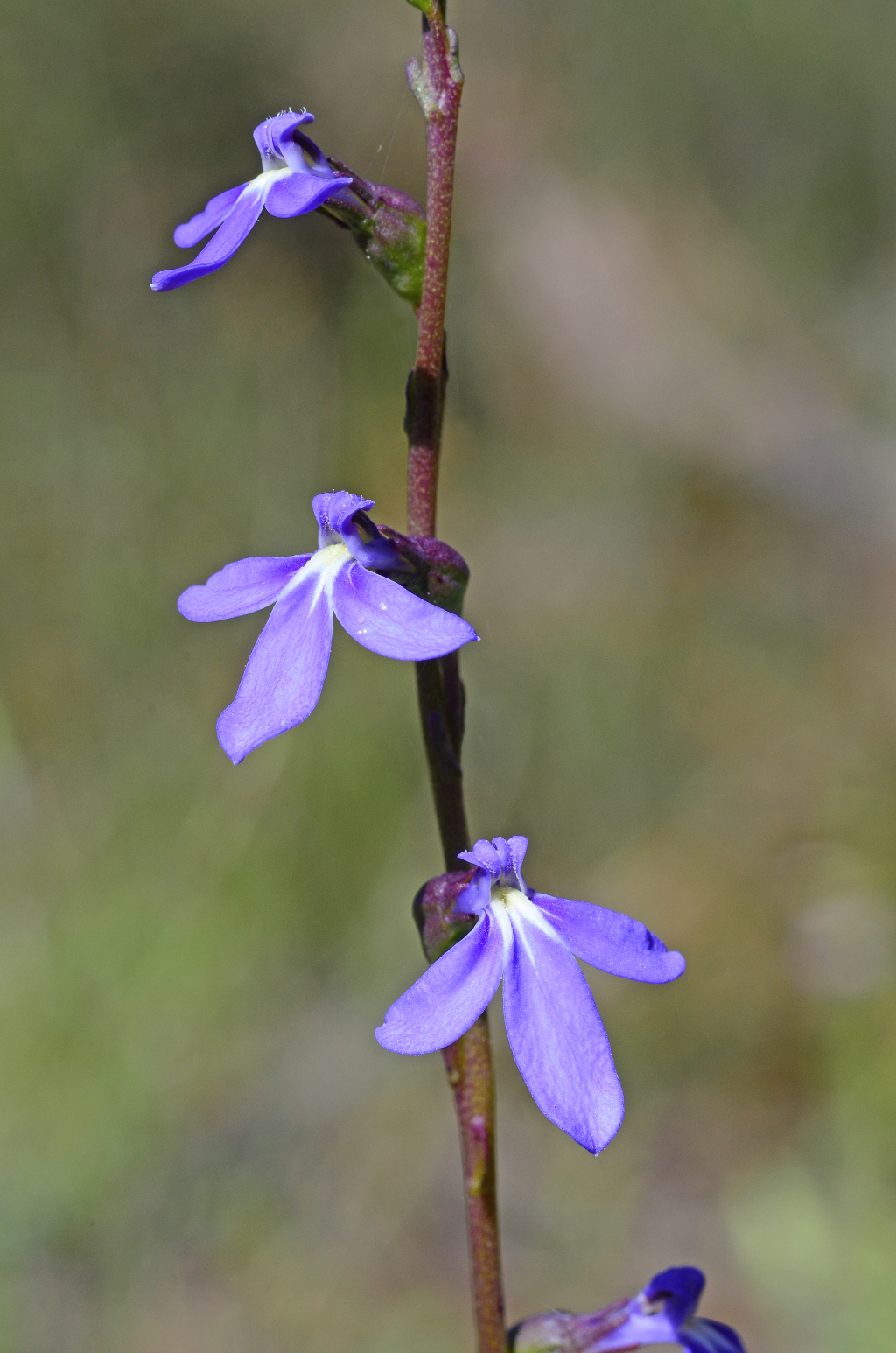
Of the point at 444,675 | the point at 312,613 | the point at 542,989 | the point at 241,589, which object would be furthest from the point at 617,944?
the point at 241,589

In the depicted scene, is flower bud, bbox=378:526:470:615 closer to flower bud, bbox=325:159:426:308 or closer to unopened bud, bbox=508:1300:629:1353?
flower bud, bbox=325:159:426:308

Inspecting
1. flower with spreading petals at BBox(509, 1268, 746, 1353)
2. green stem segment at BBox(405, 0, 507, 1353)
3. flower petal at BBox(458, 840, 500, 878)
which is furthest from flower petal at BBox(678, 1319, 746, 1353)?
flower petal at BBox(458, 840, 500, 878)

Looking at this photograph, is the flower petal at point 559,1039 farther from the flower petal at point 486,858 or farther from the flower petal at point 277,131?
the flower petal at point 277,131

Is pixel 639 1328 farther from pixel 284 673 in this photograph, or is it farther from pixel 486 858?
pixel 284 673

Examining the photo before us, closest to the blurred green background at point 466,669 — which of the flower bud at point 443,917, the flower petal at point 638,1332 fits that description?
the flower petal at point 638,1332

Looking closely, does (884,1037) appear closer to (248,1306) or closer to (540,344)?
Result: (248,1306)

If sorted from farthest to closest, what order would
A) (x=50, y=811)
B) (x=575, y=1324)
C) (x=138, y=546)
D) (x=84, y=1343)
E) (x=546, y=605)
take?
(x=546, y=605) → (x=138, y=546) → (x=50, y=811) → (x=84, y=1343) → (x=575, y=1324)

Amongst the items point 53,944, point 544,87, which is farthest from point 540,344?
point 53,944
